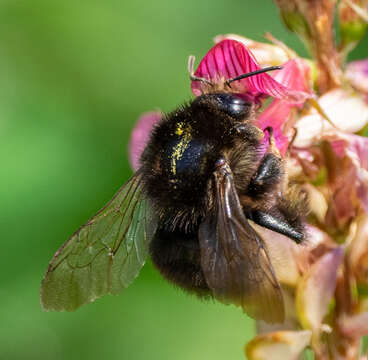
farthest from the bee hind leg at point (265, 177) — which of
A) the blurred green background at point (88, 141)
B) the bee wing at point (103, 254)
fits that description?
the blurred green background at point (88, 141)

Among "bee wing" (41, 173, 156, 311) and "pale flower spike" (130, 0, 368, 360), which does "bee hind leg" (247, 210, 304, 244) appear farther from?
"bee wing" (41, 173, 156, 311)

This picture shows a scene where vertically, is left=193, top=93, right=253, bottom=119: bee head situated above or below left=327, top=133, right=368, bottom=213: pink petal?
above

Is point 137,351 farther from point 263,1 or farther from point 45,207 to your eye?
point 263,1

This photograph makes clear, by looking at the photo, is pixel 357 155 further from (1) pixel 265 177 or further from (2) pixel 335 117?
(1) pixel 265 177

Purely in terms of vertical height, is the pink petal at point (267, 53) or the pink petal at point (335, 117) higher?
the pink petal at point (267, 53)

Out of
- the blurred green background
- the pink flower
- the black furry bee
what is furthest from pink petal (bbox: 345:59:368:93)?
the blurred green background

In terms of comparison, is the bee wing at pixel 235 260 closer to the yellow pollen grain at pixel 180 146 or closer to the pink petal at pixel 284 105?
the yellow pollen grain at pixel 180 146
